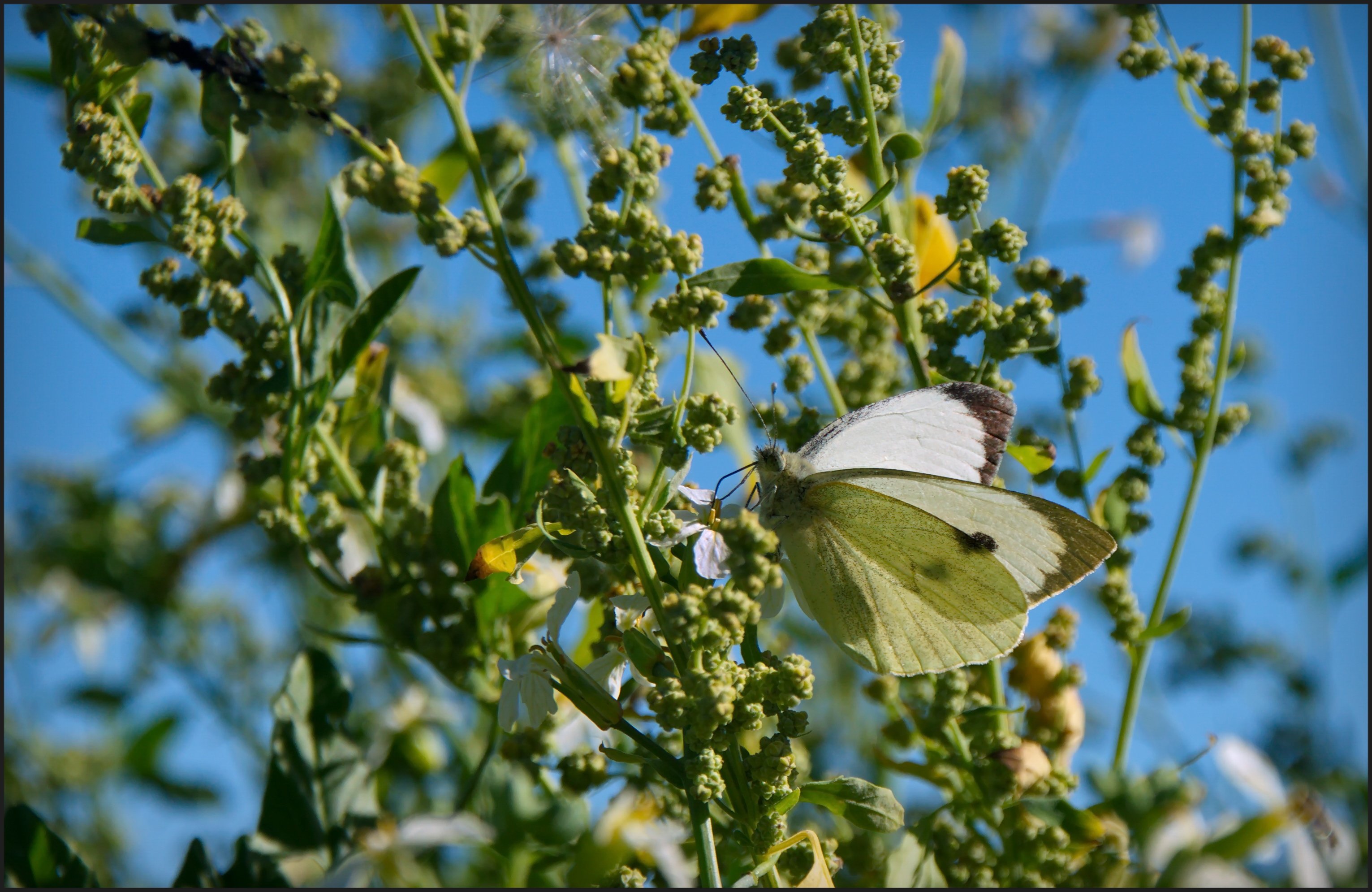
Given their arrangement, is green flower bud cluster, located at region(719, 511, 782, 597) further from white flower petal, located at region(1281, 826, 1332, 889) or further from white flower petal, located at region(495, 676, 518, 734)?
white flower petal, located at region(1281, 826, 1332, 889)

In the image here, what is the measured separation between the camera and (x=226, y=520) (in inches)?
64.7

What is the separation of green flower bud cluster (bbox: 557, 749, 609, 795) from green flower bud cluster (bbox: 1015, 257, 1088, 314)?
50cm

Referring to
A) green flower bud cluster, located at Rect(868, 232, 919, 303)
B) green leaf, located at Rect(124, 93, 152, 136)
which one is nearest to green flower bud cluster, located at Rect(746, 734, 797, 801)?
green flower bud cluster, located at Rect(868, 232, 919, 303)

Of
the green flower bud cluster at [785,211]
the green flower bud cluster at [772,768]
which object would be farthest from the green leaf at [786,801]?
the green flower bud cluster at [785,211]

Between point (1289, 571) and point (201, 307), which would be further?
point (1289, 571)

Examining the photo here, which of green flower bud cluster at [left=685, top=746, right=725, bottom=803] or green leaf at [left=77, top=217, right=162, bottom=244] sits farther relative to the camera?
green leaf at [left=77, top=217, right=162, bottom=244]

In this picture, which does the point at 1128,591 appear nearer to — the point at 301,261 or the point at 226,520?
the point at 301,261

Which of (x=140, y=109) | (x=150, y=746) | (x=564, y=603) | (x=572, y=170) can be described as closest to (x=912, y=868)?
(x=564, y=603)

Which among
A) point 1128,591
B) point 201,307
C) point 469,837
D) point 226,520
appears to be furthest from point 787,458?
point 226,520

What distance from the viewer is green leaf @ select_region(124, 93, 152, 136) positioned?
79cm

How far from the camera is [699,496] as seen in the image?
80cm

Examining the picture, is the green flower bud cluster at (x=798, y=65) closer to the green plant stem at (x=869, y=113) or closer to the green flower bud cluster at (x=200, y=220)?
the green plant stem at (x=869, y=113)

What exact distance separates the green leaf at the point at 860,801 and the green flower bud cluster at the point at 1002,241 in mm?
386

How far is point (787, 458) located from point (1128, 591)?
0.31 meters
